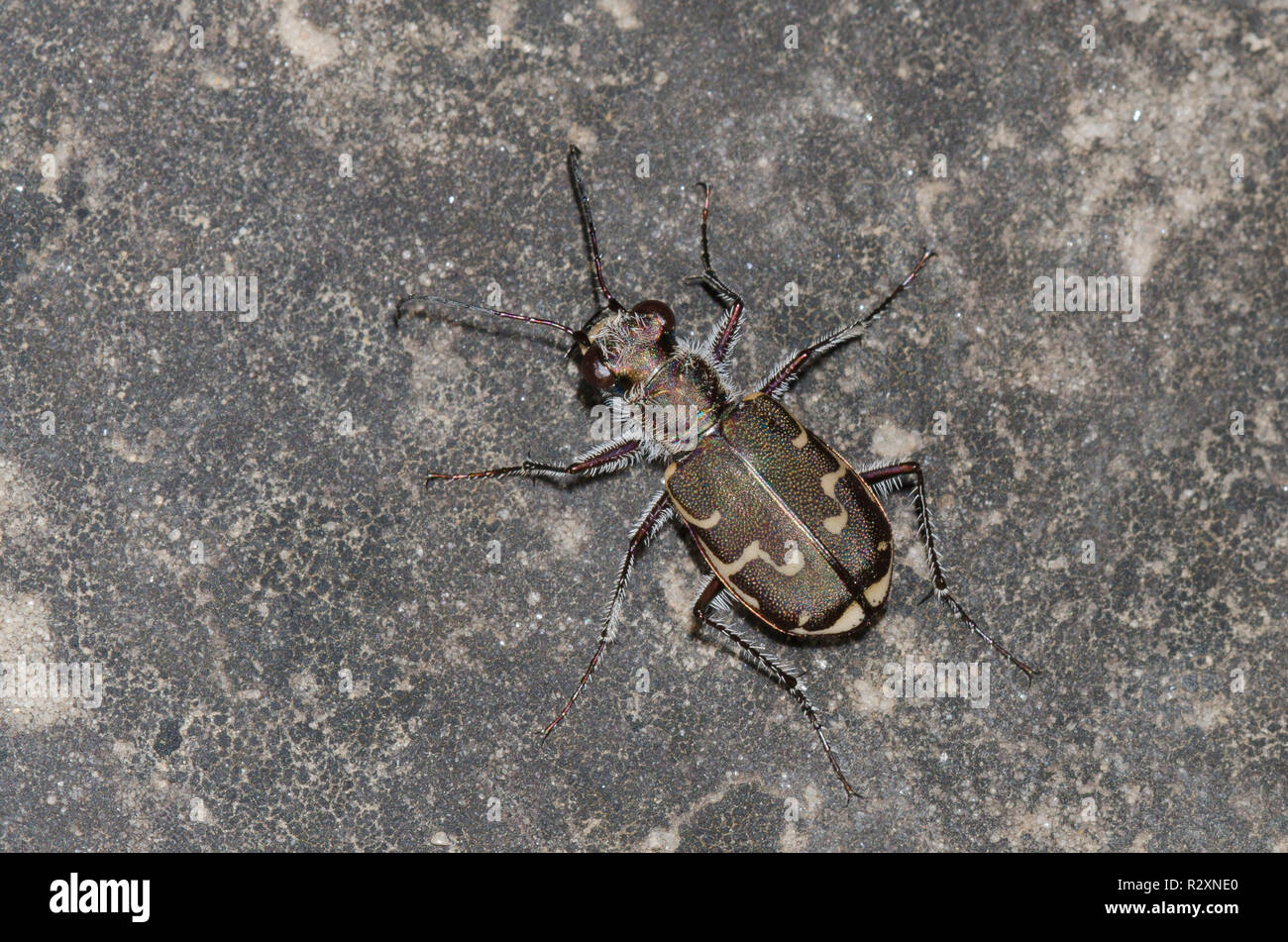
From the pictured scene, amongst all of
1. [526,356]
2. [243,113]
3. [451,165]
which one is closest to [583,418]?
[526,356]

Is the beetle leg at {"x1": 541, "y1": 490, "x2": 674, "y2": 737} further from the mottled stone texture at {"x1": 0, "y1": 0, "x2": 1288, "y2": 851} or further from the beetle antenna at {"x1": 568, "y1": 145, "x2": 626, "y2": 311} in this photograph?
the beetle antenna at {"x1": 568, "y1": 145, "x2": 626, "y2": 311}

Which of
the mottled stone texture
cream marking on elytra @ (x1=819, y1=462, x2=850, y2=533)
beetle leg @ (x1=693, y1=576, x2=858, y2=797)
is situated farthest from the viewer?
the mottled stone texture

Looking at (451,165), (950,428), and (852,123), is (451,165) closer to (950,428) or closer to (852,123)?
(852,123)

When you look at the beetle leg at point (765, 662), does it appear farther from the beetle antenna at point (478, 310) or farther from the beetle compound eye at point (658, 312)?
the beetle antenna at point (478, 310)

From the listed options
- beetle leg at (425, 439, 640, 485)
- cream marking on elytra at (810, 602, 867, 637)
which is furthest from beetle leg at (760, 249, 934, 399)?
cream marking on elytra at (810, 602, 867, 637)

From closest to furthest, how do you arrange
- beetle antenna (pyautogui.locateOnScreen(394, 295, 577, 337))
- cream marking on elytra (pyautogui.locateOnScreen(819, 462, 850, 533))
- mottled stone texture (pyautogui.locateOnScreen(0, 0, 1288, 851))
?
1. cream marking on elytra (pyautogui.locateOnScreen(819, 462, 850, 533))
2. beetle antenna (pyautogui.locateOnScreen(394, 295, 577, 337))
3. mottled stone texture (pyautogui.locateOnScreen(0, 0, 1288, 851))

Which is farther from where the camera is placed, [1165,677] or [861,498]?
[1165,677]
